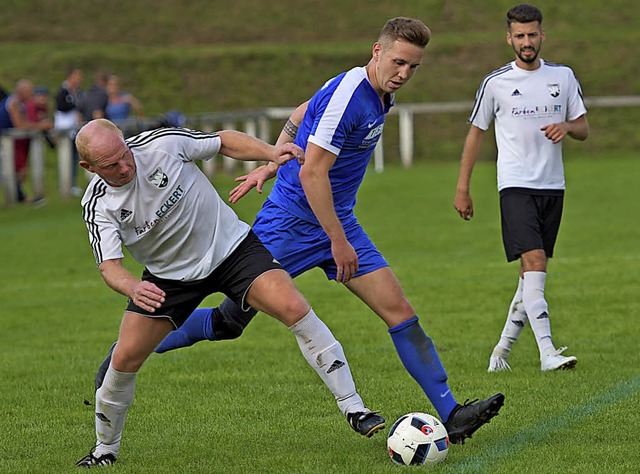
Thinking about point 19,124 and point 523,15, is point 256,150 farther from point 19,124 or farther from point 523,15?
point 19,124

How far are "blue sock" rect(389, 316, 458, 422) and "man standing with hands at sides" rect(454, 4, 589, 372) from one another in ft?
7.05

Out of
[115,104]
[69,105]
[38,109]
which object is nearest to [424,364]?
[69,105]

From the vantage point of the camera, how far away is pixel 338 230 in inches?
254

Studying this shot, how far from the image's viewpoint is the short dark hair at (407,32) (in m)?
6.36

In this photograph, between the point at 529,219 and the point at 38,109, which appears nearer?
the point at 529,219

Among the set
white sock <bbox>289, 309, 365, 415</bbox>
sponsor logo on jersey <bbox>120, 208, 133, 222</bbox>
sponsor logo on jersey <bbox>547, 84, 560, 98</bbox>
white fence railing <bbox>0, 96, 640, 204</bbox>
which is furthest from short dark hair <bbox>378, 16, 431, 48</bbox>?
white fence railing <bbox>0, 96, 640, 204</bbox>

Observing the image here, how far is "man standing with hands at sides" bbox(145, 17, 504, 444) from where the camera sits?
643 cm

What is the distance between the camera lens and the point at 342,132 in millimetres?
6504

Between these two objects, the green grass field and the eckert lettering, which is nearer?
the eckert lettering

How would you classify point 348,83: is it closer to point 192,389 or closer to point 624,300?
point 192,389

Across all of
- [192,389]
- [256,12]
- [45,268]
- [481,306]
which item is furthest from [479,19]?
[192,389]

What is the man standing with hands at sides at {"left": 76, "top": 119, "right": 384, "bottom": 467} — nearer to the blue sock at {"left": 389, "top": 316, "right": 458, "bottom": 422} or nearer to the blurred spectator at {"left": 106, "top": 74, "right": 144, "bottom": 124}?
the blue sock at {"left": 389, "top": 316, "right": 458, "bottom": 422}

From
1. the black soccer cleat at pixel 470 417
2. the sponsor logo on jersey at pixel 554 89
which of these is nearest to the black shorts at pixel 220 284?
the black soccer cleat at pixel 470 417

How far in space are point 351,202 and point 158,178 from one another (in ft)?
4.34
